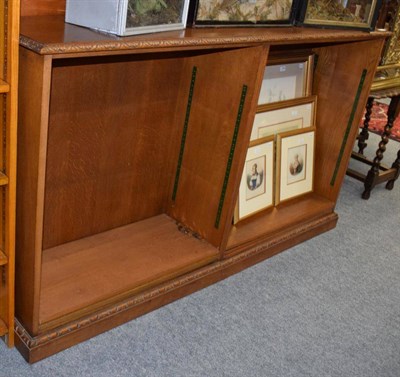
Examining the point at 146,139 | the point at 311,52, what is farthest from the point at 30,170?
the point at 311,52

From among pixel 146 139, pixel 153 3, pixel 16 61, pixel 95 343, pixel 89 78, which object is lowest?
pixel 95 343

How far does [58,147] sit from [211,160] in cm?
65

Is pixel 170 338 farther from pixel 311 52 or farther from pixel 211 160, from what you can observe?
pixel 311 52

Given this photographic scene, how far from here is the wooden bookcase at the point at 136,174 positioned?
1817 mm

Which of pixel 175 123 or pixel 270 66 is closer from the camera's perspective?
pixel 175 123

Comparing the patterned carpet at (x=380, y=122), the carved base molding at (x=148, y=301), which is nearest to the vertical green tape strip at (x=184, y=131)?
the carved base molding at (x=148, y=301)

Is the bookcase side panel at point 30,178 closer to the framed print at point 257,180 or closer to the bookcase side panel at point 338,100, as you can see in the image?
the framed print at point 257,180

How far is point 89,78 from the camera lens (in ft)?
6.73

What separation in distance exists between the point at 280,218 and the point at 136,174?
834 mm

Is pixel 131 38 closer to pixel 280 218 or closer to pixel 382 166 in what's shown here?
pixel 280 218

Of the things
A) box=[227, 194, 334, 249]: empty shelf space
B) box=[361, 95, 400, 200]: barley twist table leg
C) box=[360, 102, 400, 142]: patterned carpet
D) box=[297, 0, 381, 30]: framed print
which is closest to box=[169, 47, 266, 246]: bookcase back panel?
box=[227, 194, 334, 249]: empty shelf space

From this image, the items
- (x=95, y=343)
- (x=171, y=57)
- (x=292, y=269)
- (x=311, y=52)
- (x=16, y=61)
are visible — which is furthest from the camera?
(x=311, y=52)

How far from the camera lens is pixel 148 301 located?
2.21 m

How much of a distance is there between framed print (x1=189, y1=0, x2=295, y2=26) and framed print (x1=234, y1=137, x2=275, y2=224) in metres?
0.61
